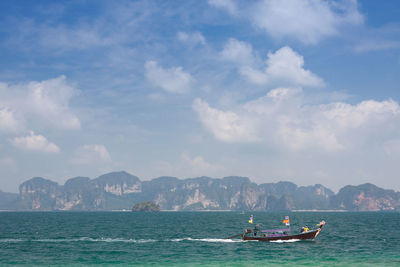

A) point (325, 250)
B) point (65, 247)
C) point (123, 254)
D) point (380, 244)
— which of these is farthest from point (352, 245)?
point (65, 247)

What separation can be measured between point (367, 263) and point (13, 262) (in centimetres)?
5443

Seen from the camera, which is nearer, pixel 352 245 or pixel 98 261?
pixel 98 261

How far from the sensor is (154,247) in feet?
266

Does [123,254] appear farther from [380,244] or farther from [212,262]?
[380,244]

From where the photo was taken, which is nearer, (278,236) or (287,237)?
(278,236)

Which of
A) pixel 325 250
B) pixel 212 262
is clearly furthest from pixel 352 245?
pixel 212 262

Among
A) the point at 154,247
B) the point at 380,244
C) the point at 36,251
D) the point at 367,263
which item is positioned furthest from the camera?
the point at 380,244

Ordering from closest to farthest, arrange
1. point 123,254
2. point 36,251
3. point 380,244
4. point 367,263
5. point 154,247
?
point 367,263 → point 123,254 → point 36,251 → point 154,247 → point 380,244

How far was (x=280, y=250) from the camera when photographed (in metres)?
74.8

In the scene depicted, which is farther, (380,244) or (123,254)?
(380,244)

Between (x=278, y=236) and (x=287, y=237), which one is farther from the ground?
(x=278, y=236)

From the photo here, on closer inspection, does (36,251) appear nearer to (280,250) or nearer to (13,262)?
(13,262)

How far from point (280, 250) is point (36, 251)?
46119mm

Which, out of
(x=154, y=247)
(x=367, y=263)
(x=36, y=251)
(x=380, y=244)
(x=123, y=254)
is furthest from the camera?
(x=380, y=244)
